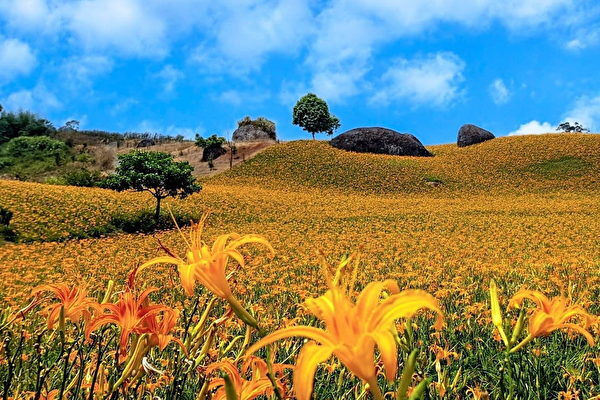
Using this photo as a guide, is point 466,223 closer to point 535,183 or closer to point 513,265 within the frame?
point 513,265

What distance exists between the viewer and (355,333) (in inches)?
28.3

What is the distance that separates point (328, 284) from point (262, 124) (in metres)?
53.6

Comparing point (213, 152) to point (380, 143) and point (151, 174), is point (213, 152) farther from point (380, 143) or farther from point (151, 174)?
point (151, 174)

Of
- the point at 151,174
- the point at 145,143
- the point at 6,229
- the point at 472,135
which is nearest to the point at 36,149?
the point at 145,143

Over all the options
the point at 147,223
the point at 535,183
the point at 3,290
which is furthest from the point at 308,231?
the point at 535,183

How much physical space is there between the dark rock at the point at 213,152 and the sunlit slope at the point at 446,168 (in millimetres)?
6240

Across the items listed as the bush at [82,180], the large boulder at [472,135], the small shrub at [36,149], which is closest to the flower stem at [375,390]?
the bush at [82,180]

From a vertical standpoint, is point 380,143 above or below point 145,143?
below

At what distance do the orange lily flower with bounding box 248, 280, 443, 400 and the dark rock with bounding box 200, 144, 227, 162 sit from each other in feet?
146

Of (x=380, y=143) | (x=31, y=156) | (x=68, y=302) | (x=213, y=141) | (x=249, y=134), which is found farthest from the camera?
(x=249, y=134)

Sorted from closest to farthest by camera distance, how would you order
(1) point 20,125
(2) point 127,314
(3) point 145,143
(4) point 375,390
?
(4) point 375,390 → (2) point 127,314 → (1) point 20,125 → (3) point 145,143

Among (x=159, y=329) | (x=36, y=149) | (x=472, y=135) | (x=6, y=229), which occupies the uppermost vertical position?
(x=36, y=149)

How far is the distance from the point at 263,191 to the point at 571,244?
2047 centimetres

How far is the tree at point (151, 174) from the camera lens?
18844 millimetres
